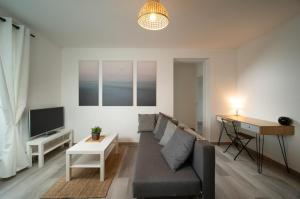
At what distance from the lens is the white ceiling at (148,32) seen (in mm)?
2172

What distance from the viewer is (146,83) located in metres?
4.04

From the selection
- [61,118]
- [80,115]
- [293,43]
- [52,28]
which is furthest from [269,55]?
[61,118]

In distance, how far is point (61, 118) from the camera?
3744mm

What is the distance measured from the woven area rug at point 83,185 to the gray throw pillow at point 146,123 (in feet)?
3.63

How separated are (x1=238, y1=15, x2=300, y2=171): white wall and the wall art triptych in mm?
2309

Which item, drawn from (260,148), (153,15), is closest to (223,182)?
(260,148)

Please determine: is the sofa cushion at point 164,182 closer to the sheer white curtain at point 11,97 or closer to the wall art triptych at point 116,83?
the sheer white curtain at point 11,97

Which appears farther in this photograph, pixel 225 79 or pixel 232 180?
pixel 225 79

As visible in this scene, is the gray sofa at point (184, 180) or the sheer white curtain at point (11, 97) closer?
the gray sofa at point (184, 180)

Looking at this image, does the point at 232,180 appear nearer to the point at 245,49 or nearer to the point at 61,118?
the point at 245,49

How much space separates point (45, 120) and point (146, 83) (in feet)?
7.98

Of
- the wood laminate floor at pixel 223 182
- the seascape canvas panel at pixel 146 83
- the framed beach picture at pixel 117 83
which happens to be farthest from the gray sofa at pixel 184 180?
the framed beach picture at pixel 117 83

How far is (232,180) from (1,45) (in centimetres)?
413

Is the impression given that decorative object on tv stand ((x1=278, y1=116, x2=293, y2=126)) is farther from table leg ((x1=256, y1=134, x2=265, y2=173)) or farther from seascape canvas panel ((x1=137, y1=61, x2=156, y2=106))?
seascape canvas panel ((x1=137, y1=61, x2=156, y2=106))
